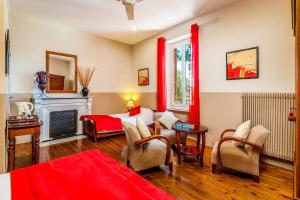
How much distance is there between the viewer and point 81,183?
42.6 inches

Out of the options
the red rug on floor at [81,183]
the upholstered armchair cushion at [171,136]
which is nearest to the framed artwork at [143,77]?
the upholstered armchair cushion at [171,136]

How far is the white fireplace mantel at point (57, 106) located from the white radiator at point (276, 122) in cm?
423

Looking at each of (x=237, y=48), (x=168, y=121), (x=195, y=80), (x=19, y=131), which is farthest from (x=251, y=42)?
(x=19, y=131)

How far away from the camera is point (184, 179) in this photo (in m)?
2.36

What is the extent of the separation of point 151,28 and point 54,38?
268 centimetres

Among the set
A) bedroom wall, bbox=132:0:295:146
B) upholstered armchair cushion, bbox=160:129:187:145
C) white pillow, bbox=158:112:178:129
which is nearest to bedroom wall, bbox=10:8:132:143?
bedroom wall, bbox=132:0:295:146

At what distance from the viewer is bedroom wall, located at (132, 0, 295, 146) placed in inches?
106

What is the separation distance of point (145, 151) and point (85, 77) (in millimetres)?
3583

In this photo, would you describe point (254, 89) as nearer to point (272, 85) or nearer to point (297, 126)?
point (272, 85)

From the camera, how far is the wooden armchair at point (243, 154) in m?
2.25

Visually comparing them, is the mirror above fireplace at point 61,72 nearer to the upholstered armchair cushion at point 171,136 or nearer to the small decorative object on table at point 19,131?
the small decorative object on table at point 19,131

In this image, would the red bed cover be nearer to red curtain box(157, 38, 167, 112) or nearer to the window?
red curtain box(157, 38, 167, 112)

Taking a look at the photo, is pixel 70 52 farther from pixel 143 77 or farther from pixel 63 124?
pixel 143 77

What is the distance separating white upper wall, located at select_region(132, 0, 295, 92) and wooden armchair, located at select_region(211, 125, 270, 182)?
3.37ft
